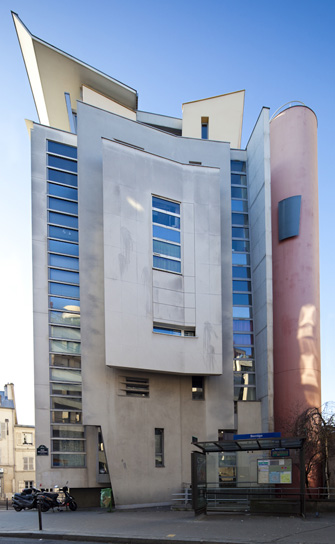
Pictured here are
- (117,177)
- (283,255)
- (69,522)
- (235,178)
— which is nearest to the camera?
(69,522)

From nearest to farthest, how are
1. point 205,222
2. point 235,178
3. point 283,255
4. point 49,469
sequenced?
point 49,469 < point 205,222 < point 283,255 < point 235,178

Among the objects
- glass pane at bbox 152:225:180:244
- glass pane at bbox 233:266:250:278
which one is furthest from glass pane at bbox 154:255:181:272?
glass pane at bbox 233:266:250:278

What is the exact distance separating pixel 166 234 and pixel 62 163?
6.55m

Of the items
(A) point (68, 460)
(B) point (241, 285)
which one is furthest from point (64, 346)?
(B) point (241, 285)

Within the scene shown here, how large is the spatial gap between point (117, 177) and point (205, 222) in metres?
5.25

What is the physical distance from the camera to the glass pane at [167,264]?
89.1ft

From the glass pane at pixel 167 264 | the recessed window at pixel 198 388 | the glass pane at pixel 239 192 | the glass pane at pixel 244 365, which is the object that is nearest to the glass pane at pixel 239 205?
the glass pane at pixel 239 192

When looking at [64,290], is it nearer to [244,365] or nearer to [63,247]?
[63,247]

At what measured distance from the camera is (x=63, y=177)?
92.9ft

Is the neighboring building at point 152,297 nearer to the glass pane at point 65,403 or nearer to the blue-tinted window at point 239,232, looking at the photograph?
the glass pane at point 65,403

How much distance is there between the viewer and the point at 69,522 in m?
17.9

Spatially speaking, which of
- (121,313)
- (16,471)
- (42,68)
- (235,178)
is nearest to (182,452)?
(121,313)

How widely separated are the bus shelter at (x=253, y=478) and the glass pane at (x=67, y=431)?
9051mm

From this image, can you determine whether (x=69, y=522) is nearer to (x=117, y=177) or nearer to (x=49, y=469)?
(x=49, y=469)
